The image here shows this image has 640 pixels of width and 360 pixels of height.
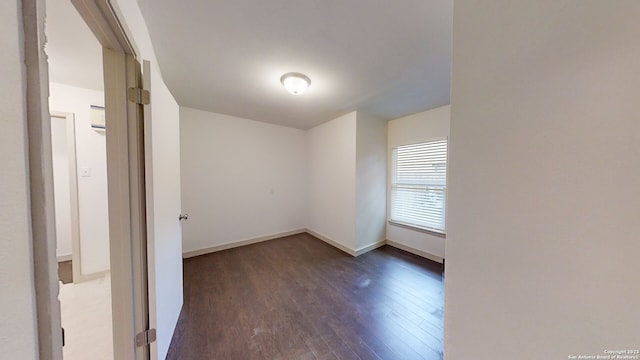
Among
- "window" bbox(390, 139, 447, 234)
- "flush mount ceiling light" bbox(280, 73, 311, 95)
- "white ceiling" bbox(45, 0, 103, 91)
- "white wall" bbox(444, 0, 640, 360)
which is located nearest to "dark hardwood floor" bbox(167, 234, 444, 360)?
"window" bbox(390, 139, 447, 234)

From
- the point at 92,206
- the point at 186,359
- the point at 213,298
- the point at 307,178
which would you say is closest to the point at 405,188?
the point at 307,178

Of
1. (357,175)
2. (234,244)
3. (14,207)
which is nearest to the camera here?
(14,207)

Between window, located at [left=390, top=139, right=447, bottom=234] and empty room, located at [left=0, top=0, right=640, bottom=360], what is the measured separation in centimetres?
3

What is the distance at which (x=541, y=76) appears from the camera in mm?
600

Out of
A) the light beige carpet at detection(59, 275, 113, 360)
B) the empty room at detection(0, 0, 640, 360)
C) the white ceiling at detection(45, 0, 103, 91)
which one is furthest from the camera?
the light beige carpet at detection(59, 275, 113, 360)

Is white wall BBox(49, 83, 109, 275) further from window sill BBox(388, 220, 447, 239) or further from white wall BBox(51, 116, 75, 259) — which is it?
window sill BBox(388, 220, 447, 239)

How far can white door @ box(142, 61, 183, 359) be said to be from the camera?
117cm

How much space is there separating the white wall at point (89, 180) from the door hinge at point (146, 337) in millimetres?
1912

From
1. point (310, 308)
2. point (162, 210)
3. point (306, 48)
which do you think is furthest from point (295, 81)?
point (310, 308)

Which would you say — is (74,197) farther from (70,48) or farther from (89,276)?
(70,48)

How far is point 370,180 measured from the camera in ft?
10.8

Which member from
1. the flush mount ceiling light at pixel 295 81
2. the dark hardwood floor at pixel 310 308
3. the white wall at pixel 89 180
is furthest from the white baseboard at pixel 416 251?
the white wall at pixel 89 180

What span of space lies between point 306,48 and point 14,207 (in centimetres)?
174

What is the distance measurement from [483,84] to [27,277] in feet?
4.38
